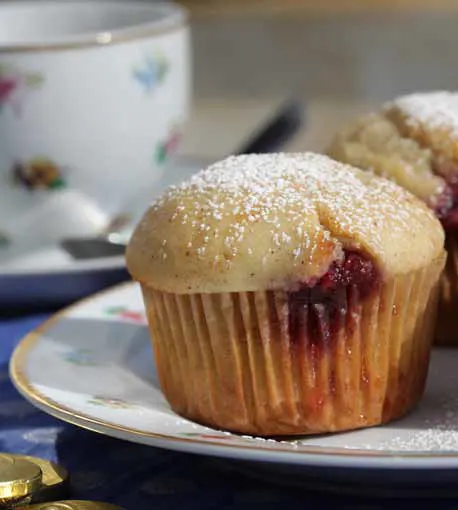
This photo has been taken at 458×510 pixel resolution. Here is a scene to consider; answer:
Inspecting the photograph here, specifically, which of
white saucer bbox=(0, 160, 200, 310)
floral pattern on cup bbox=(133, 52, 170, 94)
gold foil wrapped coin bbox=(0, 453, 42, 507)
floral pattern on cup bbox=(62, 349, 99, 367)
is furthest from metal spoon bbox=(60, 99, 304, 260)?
gold foil wrapped coin bbox=(0, 453, 42, 507)

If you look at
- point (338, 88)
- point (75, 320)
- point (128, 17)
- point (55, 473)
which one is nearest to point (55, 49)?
point (128, 17)

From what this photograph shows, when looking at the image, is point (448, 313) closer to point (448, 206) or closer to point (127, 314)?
point (448, 206)

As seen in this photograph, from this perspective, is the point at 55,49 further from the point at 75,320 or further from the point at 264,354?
the point at 264,354

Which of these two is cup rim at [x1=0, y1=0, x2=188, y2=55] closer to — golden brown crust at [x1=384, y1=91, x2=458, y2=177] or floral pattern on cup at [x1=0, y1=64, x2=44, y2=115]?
floral pattern on cup at [x1=0, y1=64, x2=44, y2=115]

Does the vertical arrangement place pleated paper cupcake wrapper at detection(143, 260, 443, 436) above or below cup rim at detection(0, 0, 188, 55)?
below

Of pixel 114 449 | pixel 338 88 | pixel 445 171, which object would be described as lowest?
pixel 338 88

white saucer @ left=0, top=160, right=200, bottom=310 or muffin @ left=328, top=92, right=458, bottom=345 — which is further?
white saucer @ left=0, top=160, right=200, bottom=310

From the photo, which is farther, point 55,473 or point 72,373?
point 72,373
